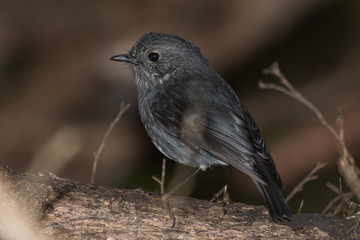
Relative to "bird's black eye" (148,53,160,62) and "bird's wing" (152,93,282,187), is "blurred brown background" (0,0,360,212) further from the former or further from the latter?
"bird's wing" (152,93,282,187)

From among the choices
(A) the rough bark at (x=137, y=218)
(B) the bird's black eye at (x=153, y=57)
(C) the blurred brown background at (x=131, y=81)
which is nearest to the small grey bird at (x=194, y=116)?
(B) the bird's black eye at (x=153, y=57)

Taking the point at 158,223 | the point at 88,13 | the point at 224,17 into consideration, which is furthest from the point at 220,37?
the point at 158,223

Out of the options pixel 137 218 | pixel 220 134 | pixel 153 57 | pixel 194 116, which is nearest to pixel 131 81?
pixel 153 57

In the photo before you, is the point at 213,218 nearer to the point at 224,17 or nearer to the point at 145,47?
the point at 145,47

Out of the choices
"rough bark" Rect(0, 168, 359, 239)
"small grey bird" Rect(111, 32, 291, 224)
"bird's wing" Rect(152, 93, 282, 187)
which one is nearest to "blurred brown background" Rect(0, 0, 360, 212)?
"small grey bird" Rect(111, 32, 291, 224)

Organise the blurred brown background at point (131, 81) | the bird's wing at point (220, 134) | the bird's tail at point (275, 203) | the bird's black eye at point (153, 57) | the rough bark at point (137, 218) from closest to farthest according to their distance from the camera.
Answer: the rough bark at point (137, 218) → the bird's tail at point (275, 203) → the bird's wing at point (220, 134) → the bird's black eye at point (153, 57) → the blurred brown background at point (131, 81)

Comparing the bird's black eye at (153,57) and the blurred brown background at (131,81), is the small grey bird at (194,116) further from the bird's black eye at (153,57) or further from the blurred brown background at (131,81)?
the blurred brown background at (131,81)

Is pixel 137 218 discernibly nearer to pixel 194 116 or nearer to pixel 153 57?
pixel 194 116

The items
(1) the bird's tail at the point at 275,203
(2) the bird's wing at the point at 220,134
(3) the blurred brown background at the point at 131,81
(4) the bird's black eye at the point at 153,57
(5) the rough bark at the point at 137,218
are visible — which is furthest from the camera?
(3) the blurred brown background at the point at 131,81

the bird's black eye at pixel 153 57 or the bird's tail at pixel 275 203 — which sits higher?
the bird's black eye at pixel 153 57
